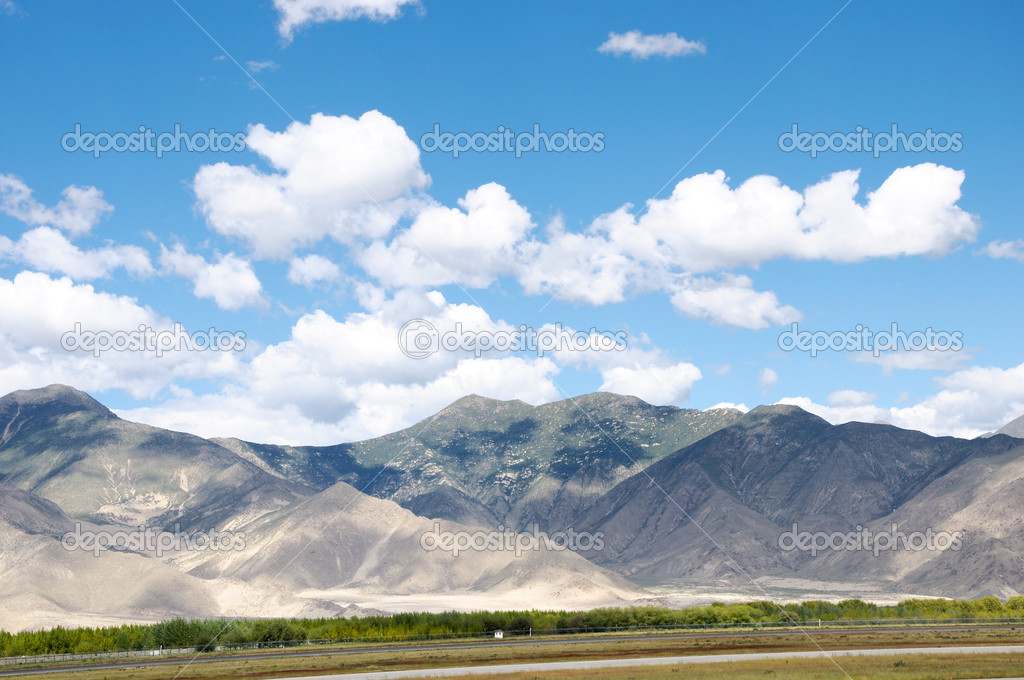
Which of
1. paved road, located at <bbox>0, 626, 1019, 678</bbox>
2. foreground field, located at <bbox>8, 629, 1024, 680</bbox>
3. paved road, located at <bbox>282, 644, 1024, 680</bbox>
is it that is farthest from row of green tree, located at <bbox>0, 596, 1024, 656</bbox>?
paved road, located at <bbox>282, 644, 1024, 680</bbox>

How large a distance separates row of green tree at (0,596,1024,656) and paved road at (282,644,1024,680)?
2930 cm

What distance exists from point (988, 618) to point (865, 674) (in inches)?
1978

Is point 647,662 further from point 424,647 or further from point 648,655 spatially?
point 424,647

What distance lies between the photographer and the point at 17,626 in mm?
130875

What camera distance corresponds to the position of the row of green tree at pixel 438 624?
247 ft

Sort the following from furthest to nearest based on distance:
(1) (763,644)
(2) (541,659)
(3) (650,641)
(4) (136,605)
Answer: (4) (136,605)
(3) (650,641)
(1) (763,644)
(2) (541,659)

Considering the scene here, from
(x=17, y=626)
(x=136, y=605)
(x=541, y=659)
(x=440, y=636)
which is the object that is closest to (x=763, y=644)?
(x=541, y=659)

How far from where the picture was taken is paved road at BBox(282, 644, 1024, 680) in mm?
49656

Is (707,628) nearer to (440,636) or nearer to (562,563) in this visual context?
(440,636)

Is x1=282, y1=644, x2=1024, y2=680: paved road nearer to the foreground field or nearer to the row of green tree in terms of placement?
the foreground field

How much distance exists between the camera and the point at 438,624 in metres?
87.6

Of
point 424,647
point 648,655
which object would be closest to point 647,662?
point 648,655

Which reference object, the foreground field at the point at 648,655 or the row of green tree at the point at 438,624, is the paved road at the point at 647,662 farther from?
the row of green tree at the point at 438,624

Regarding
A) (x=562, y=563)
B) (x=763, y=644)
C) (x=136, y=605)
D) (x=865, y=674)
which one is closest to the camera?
(x=865, y=674)
